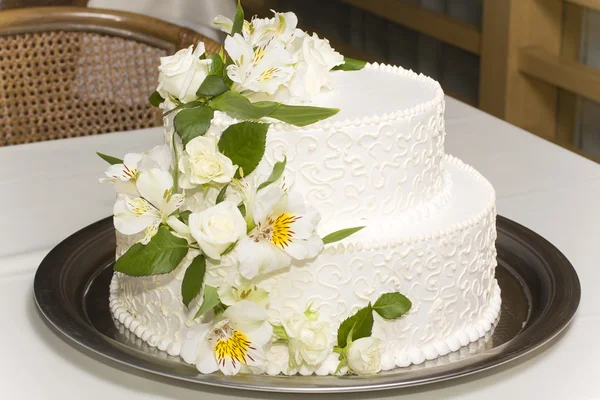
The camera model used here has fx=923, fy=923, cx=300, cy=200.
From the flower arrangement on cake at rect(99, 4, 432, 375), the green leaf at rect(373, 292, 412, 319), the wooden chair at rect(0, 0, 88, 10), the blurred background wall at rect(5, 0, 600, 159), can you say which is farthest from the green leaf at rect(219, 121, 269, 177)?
the wooden chair at rect(0, 0, 88, 10)

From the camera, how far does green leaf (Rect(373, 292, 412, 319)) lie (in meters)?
1.03

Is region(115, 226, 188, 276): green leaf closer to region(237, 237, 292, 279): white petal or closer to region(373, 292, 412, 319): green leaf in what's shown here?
region(237, 237, 292, 279): white petal

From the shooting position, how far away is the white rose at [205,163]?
3.22 ft

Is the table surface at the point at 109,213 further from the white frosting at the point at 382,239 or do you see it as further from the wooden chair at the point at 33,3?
the wooden chair at the point at 33,3

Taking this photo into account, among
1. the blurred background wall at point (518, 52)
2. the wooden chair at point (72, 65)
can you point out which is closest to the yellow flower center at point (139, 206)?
the wooden chair at point (72, 65)

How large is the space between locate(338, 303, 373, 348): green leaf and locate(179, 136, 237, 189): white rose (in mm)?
205

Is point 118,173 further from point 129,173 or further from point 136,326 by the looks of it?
point 136,326

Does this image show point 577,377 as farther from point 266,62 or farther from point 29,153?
point 29,153

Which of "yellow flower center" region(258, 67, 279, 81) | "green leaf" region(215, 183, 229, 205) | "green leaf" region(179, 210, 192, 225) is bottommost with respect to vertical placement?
"green leaf" region(179, 210, 192, 225)

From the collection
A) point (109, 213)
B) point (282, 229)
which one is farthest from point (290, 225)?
point (109, 213)

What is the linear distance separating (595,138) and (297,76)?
203 centimetres

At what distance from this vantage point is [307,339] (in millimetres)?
989

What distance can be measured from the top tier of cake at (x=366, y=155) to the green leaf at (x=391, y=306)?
0.30 ft

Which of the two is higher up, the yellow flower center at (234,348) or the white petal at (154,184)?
the white petal at (154,184)
